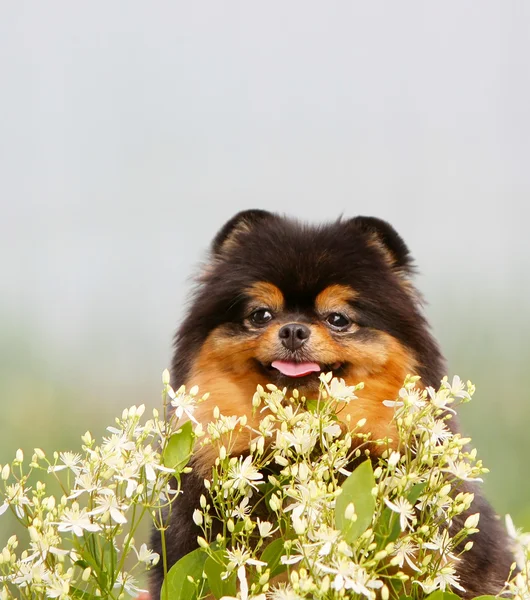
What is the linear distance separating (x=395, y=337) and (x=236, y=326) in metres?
0.47

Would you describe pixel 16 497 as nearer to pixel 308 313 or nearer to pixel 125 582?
pixel 125 582

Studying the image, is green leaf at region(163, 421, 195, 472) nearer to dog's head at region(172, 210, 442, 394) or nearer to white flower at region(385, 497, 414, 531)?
white flower at region(385, 497, 414, 531)

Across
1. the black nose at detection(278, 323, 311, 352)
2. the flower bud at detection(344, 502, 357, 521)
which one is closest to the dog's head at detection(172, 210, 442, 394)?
the black nose at detection(278, 323, 311, 352)

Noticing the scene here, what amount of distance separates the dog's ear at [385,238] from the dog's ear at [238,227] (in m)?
0.29

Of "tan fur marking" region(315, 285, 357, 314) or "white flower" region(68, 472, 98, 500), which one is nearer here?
"white flower" region(68, 472, 98, 500)

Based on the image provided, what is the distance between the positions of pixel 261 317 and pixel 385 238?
50 centimetres

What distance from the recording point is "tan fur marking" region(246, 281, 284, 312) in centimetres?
228

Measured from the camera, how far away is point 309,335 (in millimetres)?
2119

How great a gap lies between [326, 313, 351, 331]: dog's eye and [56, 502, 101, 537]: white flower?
3.67 feet

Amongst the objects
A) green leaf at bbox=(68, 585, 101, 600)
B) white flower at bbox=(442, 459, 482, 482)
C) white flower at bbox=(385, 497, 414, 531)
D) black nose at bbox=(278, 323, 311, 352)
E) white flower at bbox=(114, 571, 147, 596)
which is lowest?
white flower at bbox=(114, 571, 147, 596)

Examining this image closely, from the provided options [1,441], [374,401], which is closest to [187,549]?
[374,401]

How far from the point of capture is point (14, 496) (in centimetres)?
133

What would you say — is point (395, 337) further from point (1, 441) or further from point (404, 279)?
point (1, 441)

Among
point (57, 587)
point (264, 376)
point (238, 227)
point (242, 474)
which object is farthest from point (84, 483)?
point (238, 227)
